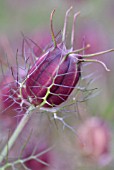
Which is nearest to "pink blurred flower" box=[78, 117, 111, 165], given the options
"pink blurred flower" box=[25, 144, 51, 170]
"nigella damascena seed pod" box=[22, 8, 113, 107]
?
"pink blurred flower" box=[25, 144, 51, 170]

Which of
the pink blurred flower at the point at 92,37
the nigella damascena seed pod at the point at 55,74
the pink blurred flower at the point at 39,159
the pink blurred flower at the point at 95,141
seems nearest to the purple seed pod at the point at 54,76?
the nigella damascena seed pod at the point at 55,74

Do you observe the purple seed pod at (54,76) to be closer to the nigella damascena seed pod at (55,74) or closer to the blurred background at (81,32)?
the nigella damascena seed pod at (55,74)

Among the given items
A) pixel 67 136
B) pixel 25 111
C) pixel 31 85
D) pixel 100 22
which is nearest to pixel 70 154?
pixel 67 136

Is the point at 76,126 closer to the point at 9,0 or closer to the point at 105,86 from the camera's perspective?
the point at 105,86

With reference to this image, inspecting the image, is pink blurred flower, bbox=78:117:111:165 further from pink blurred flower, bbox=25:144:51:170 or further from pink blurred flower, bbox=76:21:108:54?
pink blurred flower, bbox=76:21:108:54

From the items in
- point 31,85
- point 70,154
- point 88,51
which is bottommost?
point 70,154

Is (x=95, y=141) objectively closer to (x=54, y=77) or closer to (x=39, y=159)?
(x=39, y=159)
